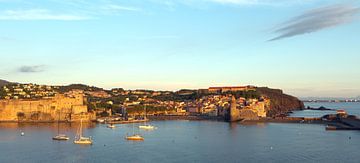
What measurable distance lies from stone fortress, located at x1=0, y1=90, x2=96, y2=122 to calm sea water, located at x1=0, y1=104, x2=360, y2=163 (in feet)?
55.2

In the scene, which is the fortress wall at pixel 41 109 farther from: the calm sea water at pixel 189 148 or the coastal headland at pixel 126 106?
the calm sea water at pixel 189 148

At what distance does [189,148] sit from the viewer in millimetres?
36062

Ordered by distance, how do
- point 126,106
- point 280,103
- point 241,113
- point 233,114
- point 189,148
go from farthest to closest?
1. point 280,103
2. point 126,106
3. point 241,113
4. point 233,114
5. point 189,148

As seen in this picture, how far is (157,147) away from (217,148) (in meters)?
4.22

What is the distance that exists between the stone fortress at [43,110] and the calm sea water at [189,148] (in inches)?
662

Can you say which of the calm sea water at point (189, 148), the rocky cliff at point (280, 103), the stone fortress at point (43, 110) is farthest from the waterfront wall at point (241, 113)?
the rocky cliff at point (280, 103)

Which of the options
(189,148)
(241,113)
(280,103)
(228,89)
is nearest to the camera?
(189,148)

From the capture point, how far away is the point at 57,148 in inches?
1403

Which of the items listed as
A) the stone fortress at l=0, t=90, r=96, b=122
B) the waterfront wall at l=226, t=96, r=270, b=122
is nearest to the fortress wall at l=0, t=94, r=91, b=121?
the stone fortress at l=0, t=90, r=96, b=122

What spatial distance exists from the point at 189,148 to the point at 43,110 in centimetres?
3328

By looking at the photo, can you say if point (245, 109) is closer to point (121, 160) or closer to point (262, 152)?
point (262, 152)

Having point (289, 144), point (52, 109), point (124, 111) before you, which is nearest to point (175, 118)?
point (124, 111)

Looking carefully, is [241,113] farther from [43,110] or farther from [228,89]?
[228,89]

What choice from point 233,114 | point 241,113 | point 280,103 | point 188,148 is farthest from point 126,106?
point 188,148
